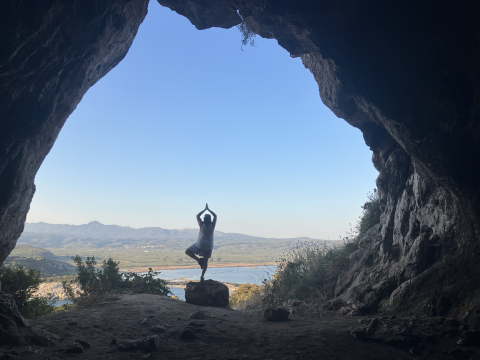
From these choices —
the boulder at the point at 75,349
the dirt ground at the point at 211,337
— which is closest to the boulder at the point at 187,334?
the dirt ground at the point at 211,337

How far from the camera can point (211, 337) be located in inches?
197

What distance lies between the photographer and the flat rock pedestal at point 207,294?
895 centimetres

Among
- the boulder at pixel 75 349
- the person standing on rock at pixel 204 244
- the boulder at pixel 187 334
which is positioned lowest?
the boulder at pixel 187 334

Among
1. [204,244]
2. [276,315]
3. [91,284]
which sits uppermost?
[204,244]

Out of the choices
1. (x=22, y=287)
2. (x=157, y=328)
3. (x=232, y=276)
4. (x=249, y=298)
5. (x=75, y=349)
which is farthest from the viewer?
(x=232, y=276)

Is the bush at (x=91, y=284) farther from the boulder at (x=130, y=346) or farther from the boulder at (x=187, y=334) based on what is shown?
the boulder at (x=130, y=346)

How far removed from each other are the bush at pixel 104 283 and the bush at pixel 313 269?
5.27 m

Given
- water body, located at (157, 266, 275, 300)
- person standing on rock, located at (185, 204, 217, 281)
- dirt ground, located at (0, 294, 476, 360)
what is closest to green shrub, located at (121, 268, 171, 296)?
water body, located at (157, 266, 275, 300)

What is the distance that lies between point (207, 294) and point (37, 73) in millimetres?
7665

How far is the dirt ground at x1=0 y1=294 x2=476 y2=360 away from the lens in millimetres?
3887

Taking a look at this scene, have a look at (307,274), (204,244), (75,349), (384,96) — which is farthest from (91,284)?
(384,96)

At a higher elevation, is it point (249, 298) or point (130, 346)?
point (130, 346)

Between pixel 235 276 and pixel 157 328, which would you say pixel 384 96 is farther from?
pixel 235 276

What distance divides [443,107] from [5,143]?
8.97 m
